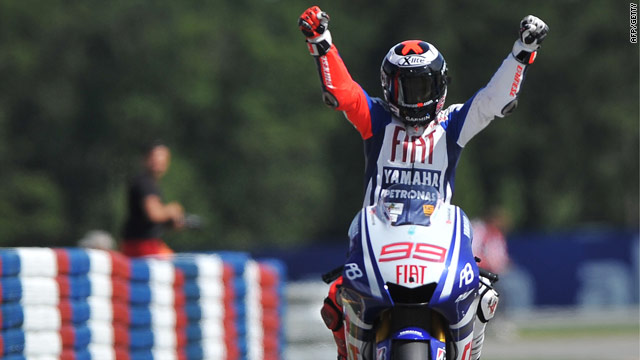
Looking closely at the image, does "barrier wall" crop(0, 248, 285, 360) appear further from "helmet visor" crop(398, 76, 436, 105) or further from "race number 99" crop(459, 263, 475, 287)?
"race number 99" crop(459, 263, 475, 287)

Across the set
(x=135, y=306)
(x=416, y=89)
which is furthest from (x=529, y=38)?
(x=135, y=306)

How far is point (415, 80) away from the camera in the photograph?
6801 millimetres

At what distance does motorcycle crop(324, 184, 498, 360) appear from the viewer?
240 inches

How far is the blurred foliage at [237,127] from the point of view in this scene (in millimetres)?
56656

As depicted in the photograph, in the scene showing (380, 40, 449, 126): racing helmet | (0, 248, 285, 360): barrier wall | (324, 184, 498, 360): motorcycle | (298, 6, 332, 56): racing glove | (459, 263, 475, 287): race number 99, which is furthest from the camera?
(0, 248, 285, 360): barrier wall

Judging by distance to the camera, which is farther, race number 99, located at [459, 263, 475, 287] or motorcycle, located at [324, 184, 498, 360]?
race number 99, located at [459, 263, 475, 287]

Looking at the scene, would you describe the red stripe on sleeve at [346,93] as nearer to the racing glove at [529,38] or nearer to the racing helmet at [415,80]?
the racing helmet at [415,80]

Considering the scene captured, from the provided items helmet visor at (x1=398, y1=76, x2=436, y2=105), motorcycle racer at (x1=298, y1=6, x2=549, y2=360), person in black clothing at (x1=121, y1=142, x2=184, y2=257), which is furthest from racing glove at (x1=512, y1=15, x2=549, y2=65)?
person in black clothing at (x1=121, y1=142, x2=184, y2=257)

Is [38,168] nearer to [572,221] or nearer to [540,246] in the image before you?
[572,221]

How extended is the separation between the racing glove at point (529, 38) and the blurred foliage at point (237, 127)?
158 ft

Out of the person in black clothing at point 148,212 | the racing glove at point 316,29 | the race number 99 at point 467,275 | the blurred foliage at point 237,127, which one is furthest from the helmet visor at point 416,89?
the blurred foliage at point 237,127

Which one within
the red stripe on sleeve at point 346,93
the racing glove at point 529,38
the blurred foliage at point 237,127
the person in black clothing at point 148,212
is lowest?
the red stripe on sleeve at point 346,93

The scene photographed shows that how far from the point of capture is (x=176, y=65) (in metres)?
62.4

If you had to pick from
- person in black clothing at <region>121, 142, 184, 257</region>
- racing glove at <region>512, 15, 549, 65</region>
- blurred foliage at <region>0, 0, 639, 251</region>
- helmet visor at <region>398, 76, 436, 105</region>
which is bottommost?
helmet visor at <region>398, 76, 436, 105</region>
